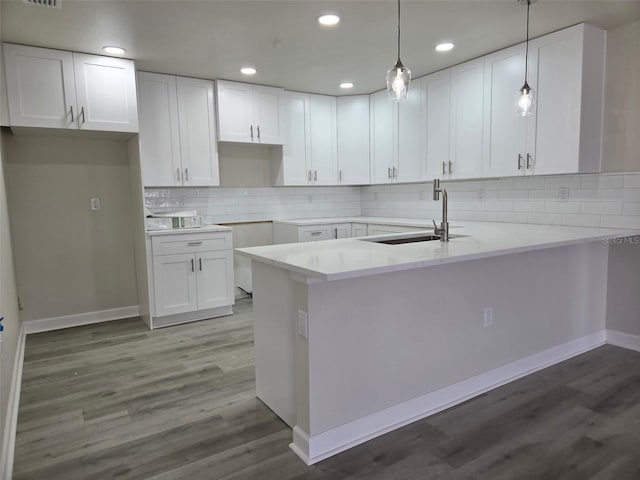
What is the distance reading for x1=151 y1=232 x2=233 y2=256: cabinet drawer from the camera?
12.6ft

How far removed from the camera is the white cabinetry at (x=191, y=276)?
3.87 meters

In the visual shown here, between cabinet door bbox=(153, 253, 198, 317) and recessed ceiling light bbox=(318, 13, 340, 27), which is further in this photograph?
cabinet door bbox=(153, 253, 198, 317)

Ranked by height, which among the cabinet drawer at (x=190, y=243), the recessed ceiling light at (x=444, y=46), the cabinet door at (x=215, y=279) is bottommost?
the cabinet door at (x=215, y=279)

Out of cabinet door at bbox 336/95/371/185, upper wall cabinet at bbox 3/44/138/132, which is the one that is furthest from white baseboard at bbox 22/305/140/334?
cabinet door at bbox 336/95/371/185

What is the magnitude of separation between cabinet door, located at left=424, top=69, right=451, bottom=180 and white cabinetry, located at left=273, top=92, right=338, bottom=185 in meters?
1.28

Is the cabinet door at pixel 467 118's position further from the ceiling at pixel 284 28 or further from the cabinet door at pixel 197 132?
the cabinet door at pixel 197 132

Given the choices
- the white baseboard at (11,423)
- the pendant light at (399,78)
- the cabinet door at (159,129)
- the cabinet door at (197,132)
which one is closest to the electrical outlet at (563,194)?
the pendant light at (399,78)

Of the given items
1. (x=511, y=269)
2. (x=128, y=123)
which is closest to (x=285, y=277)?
(x=511, y=269)

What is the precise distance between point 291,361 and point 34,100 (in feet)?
9.58

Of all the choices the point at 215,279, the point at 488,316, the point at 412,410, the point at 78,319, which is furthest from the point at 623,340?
the point at 78,319

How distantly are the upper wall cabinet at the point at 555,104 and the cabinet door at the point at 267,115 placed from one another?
7.27 feet

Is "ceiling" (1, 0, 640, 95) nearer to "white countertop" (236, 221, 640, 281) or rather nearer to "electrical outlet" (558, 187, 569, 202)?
"electrical outlet" (558, 187, 569, 202)

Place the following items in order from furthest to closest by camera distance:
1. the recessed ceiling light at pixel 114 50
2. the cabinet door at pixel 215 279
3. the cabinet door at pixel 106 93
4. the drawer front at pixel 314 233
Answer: the drawer front at pixel 314 233
the cabinet door at pixel 215 279
the cabinet door at pixel 106 93
the recessed ceiling light at pixel 114 50

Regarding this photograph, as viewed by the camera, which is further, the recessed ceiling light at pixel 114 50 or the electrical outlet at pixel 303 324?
the recessed ceiling light at pixel 114 50
